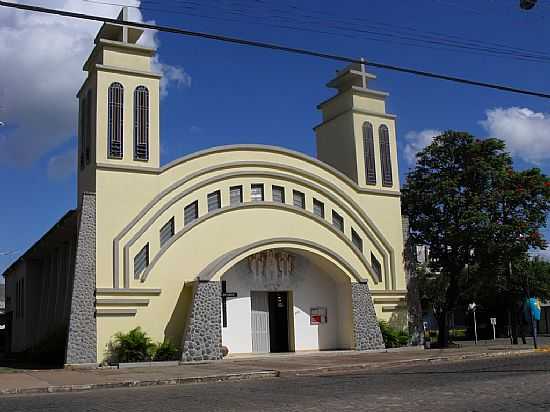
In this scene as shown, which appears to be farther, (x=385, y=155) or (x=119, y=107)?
(x=385, y=155)

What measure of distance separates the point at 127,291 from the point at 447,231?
14858mm

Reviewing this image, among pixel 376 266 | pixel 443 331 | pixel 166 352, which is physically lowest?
pixel 166 352

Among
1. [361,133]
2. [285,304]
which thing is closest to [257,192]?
[285,304]

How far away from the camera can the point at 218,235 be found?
26.1m

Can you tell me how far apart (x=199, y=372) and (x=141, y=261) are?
6.39 meters

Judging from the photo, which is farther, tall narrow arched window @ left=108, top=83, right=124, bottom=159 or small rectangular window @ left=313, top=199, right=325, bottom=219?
small rectangular window @ left=313, top=199, right=325, bottom=219

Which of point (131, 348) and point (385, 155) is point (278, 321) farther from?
point (385, 155)

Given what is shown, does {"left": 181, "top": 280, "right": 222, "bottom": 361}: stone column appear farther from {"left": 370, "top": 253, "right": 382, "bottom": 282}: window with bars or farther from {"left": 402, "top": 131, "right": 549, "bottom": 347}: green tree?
{"left": 402, "top": 131, "right": 549, "bottom": 347}: green tree

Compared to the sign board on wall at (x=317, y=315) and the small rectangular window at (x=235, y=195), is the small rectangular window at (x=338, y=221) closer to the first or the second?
the sign board on wall at (x=317, y=315)

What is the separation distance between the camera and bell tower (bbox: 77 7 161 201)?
24719 mm

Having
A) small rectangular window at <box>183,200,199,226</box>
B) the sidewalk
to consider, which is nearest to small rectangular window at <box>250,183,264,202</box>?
small rectangular window at <box>183,200,199,226</box>

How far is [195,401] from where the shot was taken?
12.7 m

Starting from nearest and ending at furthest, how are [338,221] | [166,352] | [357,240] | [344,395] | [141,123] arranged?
[344,395], [166,352], [141,123], [338,221], [357,240]

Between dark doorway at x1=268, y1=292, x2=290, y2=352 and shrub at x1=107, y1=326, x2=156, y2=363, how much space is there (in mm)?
6300
